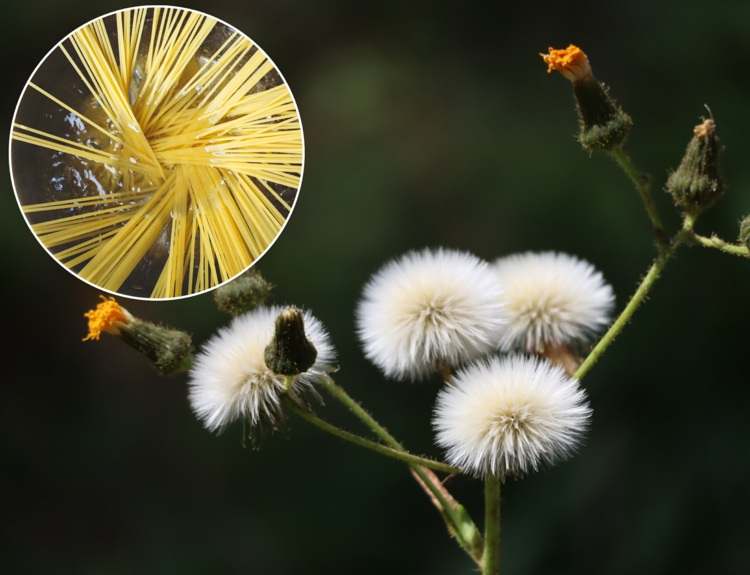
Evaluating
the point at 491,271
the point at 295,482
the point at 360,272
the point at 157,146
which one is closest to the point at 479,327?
the point at 491,271

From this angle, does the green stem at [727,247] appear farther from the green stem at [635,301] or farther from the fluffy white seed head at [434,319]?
the fluffy white seed head at [434,319]

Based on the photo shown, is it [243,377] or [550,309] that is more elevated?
[550,309]

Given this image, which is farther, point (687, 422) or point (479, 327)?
point (687, 422)

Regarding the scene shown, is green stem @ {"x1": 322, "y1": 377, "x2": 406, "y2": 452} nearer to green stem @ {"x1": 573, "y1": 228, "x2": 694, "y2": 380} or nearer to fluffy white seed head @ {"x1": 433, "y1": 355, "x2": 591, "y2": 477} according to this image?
fluffy white seed head @ {"x1": 433, "y1": 355, "x2": 591, "y2": 477}

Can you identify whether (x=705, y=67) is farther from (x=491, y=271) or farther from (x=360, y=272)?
(x=491, y=271)

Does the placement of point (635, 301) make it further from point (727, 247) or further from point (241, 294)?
point (241, 294)

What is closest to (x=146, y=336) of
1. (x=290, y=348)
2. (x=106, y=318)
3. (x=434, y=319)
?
(x=106, y=318)
